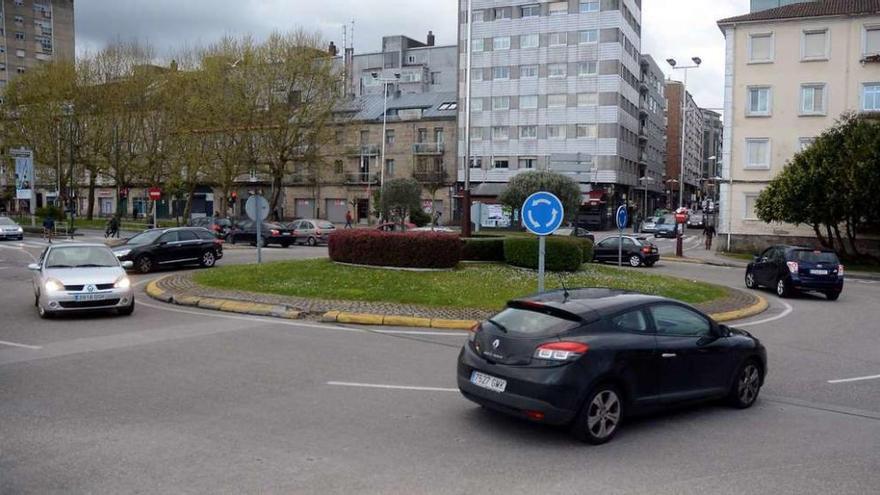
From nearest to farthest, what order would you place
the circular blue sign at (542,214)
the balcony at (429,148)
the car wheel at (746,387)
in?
the car wheel at (746,387)
the circular blue sign at (542,214)
the balcony at (429,148)

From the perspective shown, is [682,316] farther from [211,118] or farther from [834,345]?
[211,118]

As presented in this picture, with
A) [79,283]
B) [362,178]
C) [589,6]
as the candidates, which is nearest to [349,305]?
[79,283]

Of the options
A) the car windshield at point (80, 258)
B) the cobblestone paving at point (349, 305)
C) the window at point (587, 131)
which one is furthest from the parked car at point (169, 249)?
the window at point (587, 131)

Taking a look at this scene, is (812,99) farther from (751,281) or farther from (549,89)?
(549,89)

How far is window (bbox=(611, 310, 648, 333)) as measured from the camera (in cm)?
706

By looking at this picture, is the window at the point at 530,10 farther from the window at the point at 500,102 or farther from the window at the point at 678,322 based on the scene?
the window at the point at 678,322

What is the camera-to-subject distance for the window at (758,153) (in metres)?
43.1

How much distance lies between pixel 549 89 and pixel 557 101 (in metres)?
1.41

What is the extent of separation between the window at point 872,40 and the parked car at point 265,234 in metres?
33.2

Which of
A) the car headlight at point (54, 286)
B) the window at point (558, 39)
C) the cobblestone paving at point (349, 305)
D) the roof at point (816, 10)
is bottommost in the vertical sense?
the cobblestone paving at point (349, 305)

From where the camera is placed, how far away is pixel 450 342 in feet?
39.4

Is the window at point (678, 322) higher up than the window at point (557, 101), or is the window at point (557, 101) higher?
the window at point (557, 101)

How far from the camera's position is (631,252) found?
32.0m

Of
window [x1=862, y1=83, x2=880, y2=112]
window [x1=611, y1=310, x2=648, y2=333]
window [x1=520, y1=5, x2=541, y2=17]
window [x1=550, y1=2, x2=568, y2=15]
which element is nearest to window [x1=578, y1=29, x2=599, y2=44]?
window [x1=550, y1=2, x2=568, y2=15]
